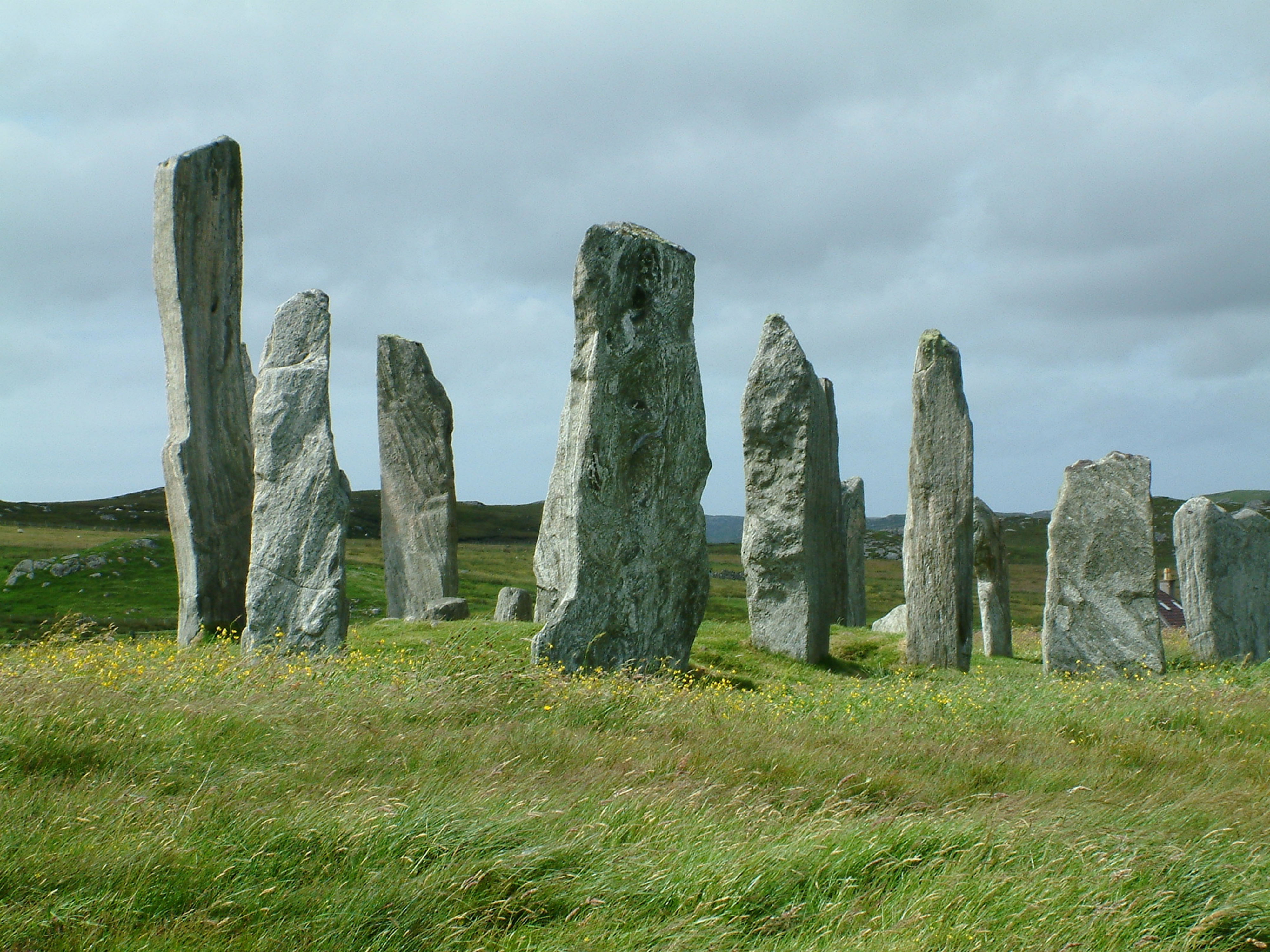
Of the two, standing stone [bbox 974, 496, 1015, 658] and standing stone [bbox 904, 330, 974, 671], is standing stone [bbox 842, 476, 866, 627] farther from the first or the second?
standing stone [bbox 904, 330, 974, 671]

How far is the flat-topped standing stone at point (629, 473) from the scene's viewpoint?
11.4m

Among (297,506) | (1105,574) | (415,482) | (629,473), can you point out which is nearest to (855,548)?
(1105,574)

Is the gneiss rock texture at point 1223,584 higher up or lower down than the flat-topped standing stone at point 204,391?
lower down

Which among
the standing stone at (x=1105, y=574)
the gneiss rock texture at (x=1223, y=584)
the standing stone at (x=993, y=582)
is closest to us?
the standing stone at (x=1105, y=574)

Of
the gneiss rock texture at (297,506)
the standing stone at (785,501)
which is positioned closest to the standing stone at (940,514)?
the standing stone at (785,501)

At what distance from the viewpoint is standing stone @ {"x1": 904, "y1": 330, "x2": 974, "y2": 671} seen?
15.8m

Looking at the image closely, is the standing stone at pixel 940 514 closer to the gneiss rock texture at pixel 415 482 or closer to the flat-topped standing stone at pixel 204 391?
the gneiss rock texture at pixel 415 482

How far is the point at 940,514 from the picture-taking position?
16.1 m

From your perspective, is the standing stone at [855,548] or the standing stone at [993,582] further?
the standing stone at [855,548]

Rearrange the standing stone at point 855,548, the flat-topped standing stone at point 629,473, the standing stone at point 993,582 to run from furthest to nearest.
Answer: the standing stone at point 855,548 → the standing stone at point 993,582 → the flat-topped standing stone at point 629,473

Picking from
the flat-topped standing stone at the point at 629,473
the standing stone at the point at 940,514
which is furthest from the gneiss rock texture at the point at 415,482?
the standing stone at the point at 940,514

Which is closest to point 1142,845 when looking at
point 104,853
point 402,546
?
point 104,853

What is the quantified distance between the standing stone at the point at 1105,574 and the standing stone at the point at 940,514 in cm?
127

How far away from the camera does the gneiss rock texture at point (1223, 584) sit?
18750mm
